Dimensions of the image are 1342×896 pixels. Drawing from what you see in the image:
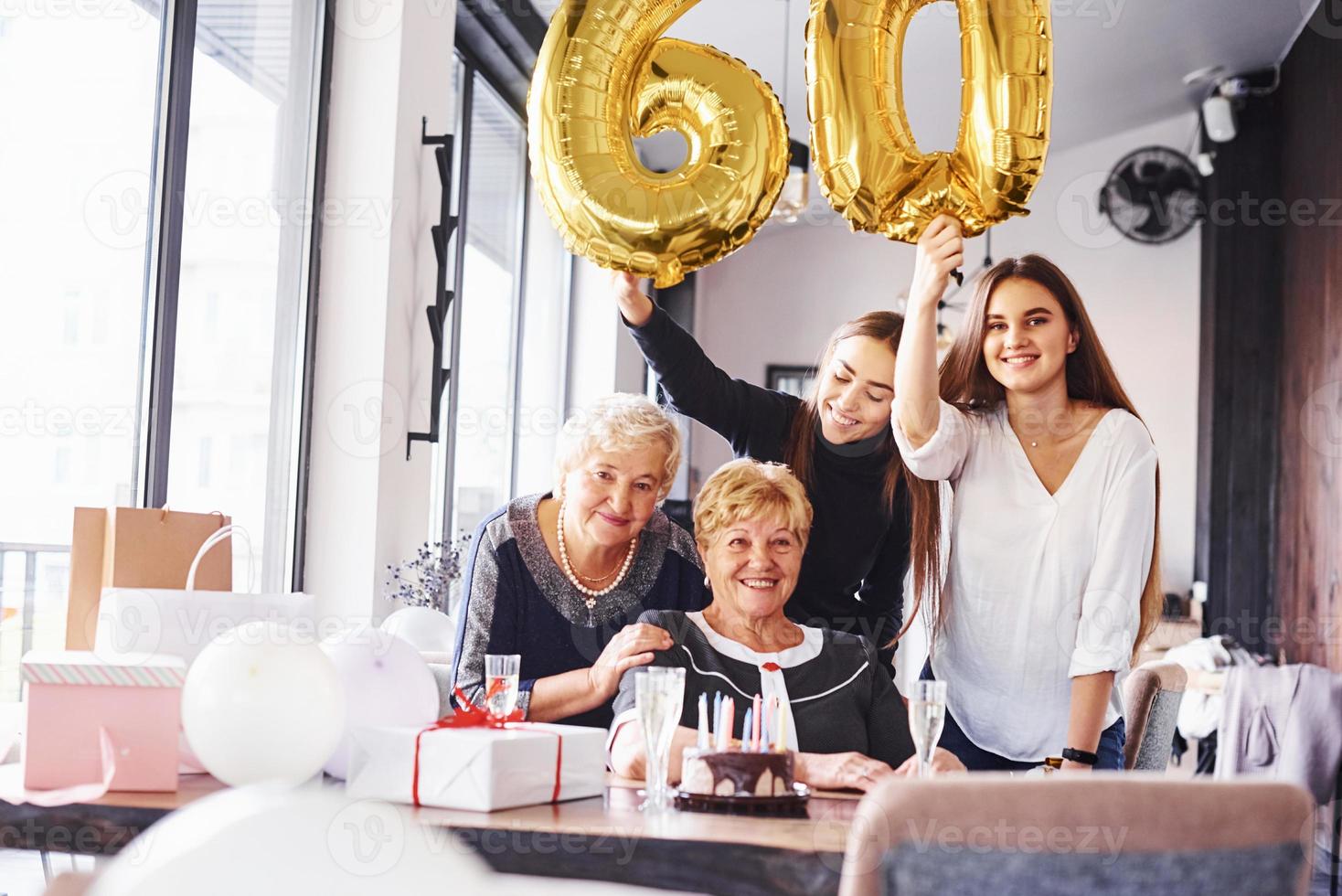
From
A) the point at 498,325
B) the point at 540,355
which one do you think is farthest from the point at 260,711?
the point at 540,355

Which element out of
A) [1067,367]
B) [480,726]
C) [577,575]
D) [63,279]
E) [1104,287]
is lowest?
[480,726]

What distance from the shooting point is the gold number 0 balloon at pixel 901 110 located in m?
1.52

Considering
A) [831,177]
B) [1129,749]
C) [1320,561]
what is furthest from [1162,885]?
[1320,561]

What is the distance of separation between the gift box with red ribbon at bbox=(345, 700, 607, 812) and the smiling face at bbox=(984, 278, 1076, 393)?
849mm

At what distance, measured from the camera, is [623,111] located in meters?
1.55

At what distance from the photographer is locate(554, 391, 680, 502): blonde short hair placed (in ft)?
6.31

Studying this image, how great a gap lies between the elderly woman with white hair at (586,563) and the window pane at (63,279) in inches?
41.3

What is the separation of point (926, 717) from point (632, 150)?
0.72 meters

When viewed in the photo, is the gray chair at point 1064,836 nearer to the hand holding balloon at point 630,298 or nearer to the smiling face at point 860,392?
the hand holding balloon at point 630,298

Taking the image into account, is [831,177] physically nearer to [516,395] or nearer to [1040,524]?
[1040,524]

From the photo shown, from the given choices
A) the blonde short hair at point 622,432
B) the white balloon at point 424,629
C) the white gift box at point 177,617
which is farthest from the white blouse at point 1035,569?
the white balloon at point 424,629

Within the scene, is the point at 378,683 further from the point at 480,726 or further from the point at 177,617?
the point at 177,617

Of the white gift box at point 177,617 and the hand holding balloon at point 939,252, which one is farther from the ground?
the hand holding balloon at point 939,252

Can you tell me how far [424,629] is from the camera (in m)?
2.92
